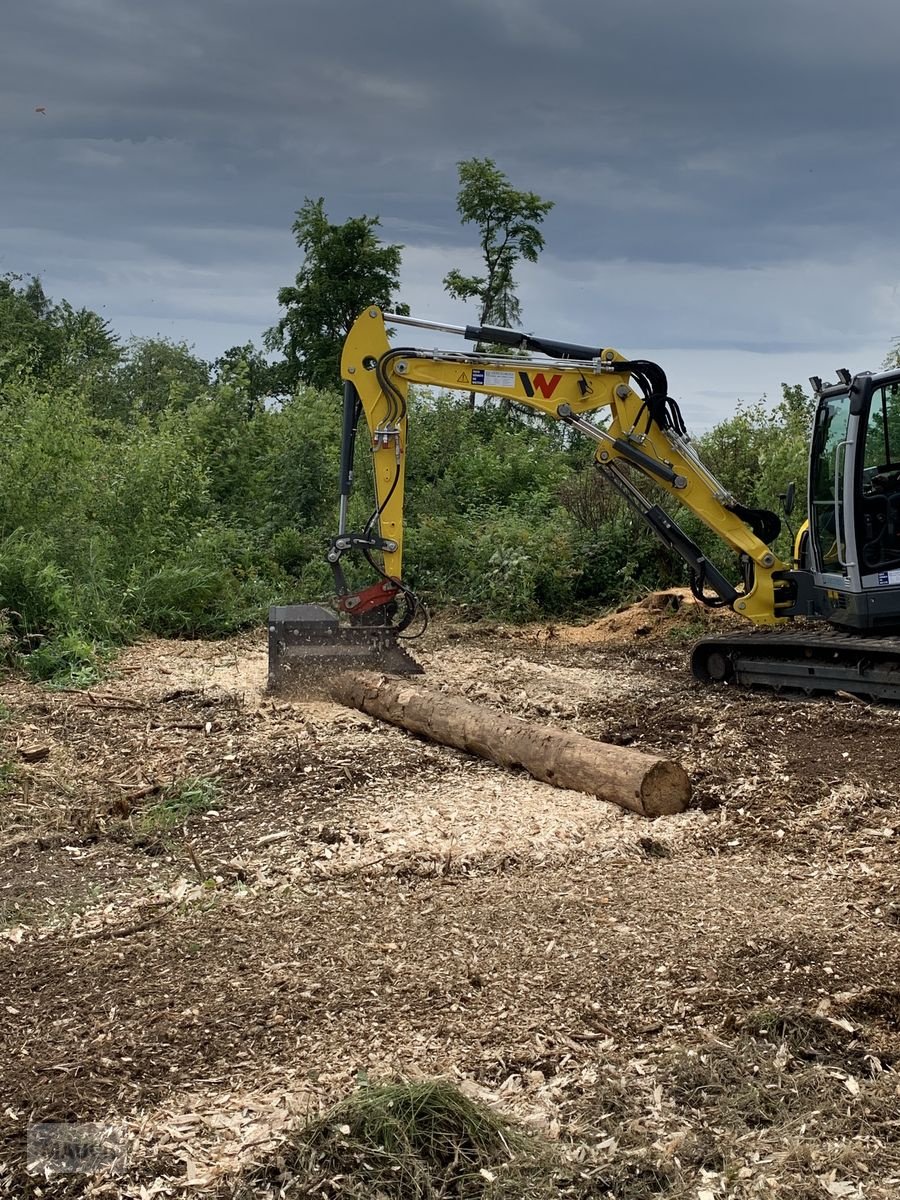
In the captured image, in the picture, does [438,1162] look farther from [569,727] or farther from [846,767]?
[569,727]

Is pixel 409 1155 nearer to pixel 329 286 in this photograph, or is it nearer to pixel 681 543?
pixel 681 543

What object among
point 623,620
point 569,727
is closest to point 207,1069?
point 569,727

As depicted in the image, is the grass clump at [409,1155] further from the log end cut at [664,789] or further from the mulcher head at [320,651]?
the mulcher head at [320,651]

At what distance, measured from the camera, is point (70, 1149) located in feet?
10.5

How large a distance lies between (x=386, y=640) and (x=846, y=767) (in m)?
3.87

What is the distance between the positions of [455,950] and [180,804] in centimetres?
251

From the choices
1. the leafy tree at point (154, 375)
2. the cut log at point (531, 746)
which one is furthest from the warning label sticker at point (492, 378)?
the leafy tree at point (154, 375)

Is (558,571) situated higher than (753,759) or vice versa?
(558,571)

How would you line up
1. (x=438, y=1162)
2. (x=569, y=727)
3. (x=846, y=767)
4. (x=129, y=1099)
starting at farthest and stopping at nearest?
(x=569, y=727) < (x=846, y=767) < (x=129, y=1099) < (x=438, y=1162)

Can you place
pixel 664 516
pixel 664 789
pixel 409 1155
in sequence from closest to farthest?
pixel 409 1155 → pixel 664 789 → pixel 664 516

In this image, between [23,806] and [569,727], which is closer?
[23,806]

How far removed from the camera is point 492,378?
31.5 feet

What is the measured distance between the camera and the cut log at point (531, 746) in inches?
243

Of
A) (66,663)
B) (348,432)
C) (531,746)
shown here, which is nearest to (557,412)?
(348,432)
